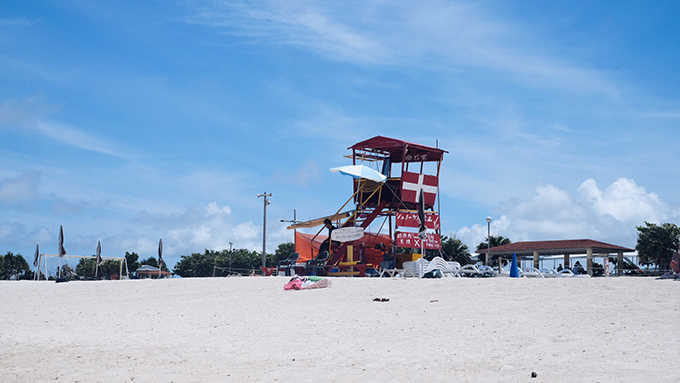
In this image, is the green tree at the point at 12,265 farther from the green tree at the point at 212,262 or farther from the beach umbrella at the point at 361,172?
the beach umbrella at the point at 361,172

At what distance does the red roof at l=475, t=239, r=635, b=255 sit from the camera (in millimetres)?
48344

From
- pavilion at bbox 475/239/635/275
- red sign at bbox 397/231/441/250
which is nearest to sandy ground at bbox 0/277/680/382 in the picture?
red sign at bbox 397/231/441/250

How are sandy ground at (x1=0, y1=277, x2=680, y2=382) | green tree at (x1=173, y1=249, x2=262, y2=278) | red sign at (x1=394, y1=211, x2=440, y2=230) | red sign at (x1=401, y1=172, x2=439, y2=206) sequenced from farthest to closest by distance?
green tree at (x1=173, y1=249, x2=262, y2=278), red sign at (x1=401, y1=172, x2=439, y2=206), red sign at (x1=394, y1=211, x2=440, y2=230), sandy ground at (x1=0, y1=277, x2=680, y2=382)

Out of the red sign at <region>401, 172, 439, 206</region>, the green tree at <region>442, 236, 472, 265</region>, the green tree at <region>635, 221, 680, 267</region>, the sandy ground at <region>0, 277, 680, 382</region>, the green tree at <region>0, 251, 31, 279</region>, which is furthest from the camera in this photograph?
the green tree at <region>0, 251, 31, 279</region>

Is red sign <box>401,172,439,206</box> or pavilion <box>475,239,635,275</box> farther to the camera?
pavilion <box>475,239,635,275</box>

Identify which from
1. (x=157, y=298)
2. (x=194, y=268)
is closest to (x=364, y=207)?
(x=157, y=298)

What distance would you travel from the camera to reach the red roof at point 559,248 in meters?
48.3

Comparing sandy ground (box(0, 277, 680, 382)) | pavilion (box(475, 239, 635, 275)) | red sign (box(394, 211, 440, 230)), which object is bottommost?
sandy ground (box(0, 277, 680, 382))

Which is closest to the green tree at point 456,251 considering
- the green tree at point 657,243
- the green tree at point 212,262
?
the green tree at point 657,243

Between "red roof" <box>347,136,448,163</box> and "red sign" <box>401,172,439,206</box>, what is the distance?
4.22 feet

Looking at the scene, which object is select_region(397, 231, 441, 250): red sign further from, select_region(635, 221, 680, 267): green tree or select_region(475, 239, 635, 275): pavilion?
select_region(635, 221, 680, 267): green tree

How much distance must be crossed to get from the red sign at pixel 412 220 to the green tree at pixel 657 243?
19283 mm

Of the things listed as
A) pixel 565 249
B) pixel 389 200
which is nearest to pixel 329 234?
pixel 389 200

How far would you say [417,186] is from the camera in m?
38.9
